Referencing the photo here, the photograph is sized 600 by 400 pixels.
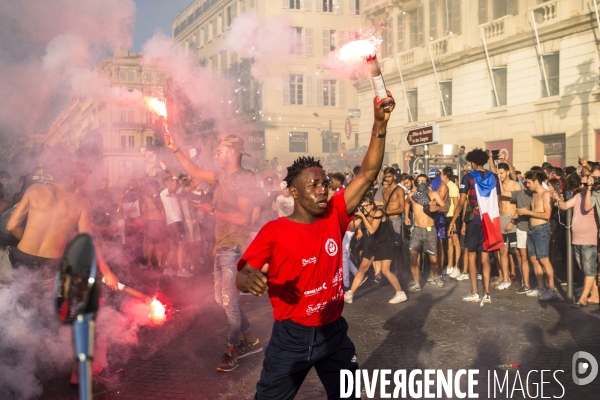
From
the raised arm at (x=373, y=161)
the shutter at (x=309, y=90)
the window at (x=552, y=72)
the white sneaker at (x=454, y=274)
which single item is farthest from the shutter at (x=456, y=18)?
the raised arm at (x=373, y=161)

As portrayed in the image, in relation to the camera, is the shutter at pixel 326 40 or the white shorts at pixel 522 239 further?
the shutter at pixel 326 40

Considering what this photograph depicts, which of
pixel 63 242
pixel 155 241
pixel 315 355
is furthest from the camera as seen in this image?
pixel 155 241

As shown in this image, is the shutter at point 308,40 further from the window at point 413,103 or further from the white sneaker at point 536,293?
the white sneaker at point 536,293

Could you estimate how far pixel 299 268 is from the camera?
3.40 m

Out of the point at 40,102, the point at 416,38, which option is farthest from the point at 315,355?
the point at 416,38

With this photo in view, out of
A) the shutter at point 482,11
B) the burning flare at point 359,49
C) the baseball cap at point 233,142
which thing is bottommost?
the baseball cap at point 233,142

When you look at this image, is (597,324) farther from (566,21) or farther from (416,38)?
(416,38)

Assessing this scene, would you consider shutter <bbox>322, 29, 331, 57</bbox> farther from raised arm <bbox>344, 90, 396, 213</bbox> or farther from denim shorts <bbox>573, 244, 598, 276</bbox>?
raised arm <bbox>344, 90, 396, 213</bbox>

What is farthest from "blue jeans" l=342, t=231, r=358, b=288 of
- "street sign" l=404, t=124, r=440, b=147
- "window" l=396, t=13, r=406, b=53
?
"window" l=396, t=13, r=406, b=53

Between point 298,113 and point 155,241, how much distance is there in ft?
64.9

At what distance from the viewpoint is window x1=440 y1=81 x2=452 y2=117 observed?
2628 centimetres

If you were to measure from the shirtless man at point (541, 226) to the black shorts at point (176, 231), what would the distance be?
645 centimetres

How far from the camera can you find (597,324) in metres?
7.33

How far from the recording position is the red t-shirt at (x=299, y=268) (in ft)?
11.1
